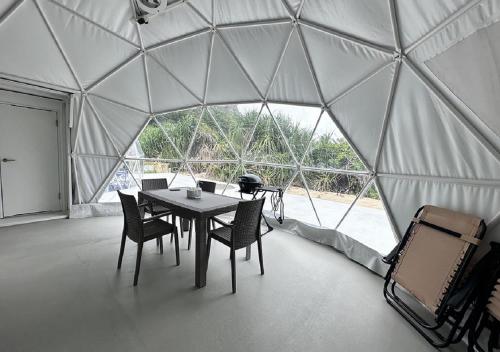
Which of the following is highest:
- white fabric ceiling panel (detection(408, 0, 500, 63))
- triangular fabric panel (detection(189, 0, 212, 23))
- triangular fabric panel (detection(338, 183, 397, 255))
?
triangular fabric panel (detection(189, 0, 212, 23))

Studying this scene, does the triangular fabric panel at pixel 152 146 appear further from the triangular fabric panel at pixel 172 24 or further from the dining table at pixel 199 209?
the dining table at pixel 199 209

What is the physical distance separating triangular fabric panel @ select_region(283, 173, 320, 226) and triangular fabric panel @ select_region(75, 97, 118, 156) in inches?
186

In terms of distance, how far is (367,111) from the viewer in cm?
356

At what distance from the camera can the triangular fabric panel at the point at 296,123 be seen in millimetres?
5305

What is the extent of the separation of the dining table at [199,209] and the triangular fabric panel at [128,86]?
10.3 feet

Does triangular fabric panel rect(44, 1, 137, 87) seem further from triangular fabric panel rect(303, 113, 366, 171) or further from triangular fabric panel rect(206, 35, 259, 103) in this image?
triangular fabric panel rect(303, 113, 366, 171)

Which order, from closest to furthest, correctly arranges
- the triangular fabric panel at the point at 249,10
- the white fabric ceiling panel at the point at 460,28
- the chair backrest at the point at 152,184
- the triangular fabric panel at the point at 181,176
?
the white fabric ceiling panel at the point at 460,28 → the triangular fabric panel at the point at 249,10 → the chair backrest at the point at 152,184 → the triangular fabric panel at the point at 181,176

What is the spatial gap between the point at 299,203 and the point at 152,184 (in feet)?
11.1

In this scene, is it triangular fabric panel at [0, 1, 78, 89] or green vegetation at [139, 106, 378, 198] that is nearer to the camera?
triangular fabric panel at [0, 1, 78, 89]

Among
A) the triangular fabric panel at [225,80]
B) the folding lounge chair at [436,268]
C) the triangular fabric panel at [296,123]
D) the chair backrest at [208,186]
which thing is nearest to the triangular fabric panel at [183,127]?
the triangular fabric panel at [225,80]

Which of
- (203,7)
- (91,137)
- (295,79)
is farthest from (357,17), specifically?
(91,137)

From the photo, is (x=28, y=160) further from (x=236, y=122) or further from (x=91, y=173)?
(x=236, y=122)

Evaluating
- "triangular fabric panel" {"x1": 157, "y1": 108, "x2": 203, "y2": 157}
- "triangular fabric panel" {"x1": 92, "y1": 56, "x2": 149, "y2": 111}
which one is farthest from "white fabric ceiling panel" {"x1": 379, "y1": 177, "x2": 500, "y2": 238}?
"triangular fabric panel" {"x1": 157, "y1": 108, "x2": 203, "y2": 157}

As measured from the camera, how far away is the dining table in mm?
2955
